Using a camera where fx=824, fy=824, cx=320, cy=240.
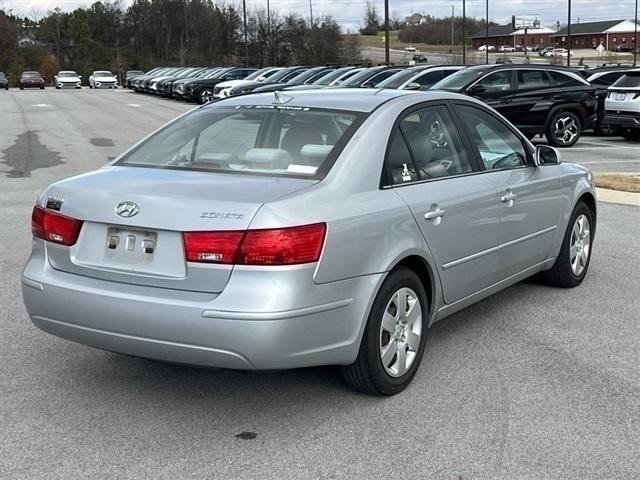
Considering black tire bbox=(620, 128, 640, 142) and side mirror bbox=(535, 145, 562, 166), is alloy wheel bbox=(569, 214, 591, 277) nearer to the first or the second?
side mirror bbox=(535, 145, 562, 166)

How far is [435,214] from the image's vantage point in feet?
15.1

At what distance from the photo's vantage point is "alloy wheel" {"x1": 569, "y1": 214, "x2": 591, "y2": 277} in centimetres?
654

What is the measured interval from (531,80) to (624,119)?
277cm

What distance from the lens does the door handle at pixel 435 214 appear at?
455 cm

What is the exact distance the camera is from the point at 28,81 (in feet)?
207

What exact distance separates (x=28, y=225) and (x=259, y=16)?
83053 millimetres

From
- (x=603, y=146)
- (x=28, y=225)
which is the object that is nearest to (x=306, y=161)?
Result: (x=28, y=225)

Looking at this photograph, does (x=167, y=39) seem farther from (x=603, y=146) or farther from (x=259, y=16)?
(x=603, y=146)

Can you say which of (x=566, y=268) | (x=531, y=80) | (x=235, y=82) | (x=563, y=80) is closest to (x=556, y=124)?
(x=563, y=80)

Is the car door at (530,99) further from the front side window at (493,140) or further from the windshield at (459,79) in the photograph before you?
the front side window at (493,140)

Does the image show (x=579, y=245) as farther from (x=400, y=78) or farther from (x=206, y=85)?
(x=206, y=85)

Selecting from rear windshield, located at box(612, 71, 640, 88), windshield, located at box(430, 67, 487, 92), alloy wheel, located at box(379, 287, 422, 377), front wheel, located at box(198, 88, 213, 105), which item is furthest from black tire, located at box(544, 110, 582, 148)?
front wheel, located at box(198, 88, 213, 105)

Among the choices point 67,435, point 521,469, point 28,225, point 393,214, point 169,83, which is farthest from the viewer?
point 169,83

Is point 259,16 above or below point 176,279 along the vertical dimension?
above
